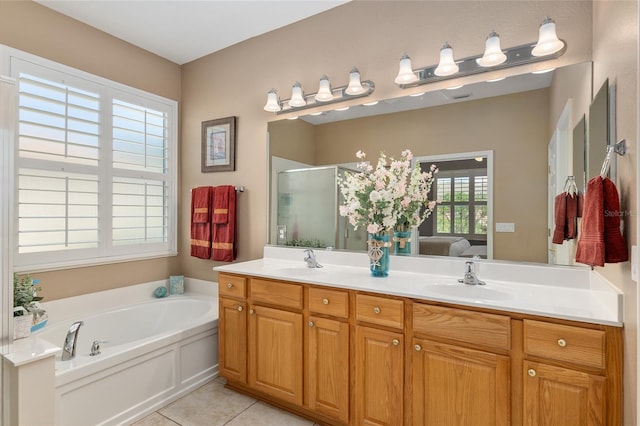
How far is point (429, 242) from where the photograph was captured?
2.17 meters

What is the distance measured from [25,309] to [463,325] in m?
2.49

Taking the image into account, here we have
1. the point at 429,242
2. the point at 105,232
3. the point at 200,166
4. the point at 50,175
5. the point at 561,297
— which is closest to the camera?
the point at 561,297

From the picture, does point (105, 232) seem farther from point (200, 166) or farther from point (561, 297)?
point (561, 297)

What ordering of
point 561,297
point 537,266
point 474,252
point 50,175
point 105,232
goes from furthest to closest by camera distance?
point 105,232, point 50,175, point 474,252, point 537,266, point 561,297

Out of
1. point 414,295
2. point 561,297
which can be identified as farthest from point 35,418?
point 561,297

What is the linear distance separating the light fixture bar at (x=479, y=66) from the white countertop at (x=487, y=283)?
3.81 feet

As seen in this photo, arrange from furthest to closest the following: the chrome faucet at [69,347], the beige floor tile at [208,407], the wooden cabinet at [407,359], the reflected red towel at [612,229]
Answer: the beige floor tile at [208,407] < the chrome faucet at [69,347] < the wooden cabinet at [407,359] < the reflected red towel at [612,229]

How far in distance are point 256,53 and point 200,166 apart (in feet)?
3.99

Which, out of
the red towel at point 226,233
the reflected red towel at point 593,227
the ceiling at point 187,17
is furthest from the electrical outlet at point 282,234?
the reflected red towel at point 593,227

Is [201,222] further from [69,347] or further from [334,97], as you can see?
[334,97]

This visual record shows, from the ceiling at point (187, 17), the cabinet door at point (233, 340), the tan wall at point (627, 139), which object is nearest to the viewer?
the tan wall at point (627, 139)

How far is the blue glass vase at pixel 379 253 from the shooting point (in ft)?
6.75

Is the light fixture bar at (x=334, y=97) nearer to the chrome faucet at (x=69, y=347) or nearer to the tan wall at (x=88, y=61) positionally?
the tan wall at (x=88, y=61)

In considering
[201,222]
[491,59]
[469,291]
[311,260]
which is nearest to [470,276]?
[469,291]
